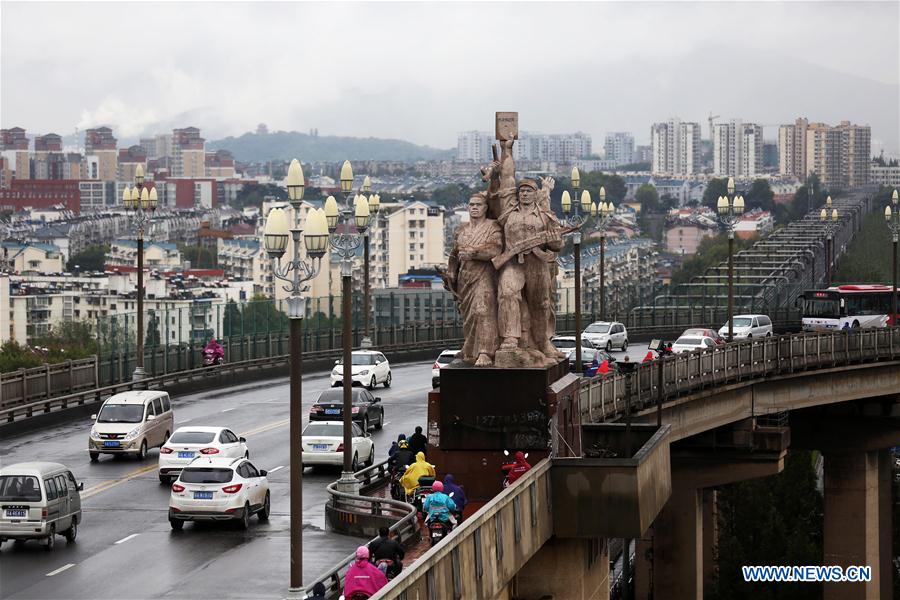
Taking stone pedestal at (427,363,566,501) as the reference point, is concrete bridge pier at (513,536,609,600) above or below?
below

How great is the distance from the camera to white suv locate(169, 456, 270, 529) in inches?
1240

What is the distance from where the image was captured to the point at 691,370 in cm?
5100

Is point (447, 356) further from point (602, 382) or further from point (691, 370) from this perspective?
point (602, 382)

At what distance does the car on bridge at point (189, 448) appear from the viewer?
1455 inches

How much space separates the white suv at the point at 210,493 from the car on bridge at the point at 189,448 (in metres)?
4.93

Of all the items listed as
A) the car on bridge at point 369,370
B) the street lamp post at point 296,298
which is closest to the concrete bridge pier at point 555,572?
the street lamp post at point 296,298

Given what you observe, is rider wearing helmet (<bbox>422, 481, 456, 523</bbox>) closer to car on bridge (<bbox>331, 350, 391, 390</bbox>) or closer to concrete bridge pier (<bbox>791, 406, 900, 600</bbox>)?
car on bridge (<bbox>331, 350, 391, 390</bbox>)

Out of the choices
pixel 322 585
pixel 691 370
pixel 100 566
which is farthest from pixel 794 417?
pixel 322 585

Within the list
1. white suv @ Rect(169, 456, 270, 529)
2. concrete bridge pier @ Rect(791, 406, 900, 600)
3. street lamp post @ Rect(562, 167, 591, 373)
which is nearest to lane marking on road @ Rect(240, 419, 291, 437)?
street lamp post @ Rect(562, 167, 591, 373)

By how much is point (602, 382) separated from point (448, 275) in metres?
12.7

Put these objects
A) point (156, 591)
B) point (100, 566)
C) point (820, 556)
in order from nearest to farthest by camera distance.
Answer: point (156, 591)
point (100, 566)
point (820, 556)

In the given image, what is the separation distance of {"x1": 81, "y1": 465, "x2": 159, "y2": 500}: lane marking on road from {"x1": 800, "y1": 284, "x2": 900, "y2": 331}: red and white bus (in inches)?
2098

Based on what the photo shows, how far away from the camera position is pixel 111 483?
1459 inches

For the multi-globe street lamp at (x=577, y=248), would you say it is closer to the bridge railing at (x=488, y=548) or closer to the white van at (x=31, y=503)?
the white van at (x=31, y=503)
